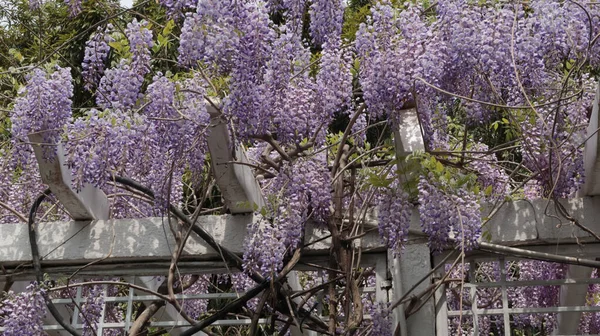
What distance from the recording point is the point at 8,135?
4.20 m

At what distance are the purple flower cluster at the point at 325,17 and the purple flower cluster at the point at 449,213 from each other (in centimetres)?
73

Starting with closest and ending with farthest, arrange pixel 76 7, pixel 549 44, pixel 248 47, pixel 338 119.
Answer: pixel 248 47
pixel 549 44
pixel 76 7
pixel 338 119

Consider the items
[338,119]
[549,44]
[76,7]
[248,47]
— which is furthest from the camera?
[338,119]

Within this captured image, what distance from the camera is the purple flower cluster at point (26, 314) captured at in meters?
3.99

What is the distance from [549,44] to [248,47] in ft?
3.93

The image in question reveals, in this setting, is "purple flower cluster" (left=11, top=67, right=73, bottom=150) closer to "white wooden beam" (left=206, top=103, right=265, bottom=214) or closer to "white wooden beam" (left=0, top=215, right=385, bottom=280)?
"white wooden beam" (left=0, top=215, right=385, bottom=280)

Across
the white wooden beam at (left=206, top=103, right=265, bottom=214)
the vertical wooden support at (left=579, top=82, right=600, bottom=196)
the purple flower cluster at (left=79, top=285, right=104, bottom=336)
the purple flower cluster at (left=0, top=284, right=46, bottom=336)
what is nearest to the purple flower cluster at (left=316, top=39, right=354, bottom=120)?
the white wooden beam at (left=206, top=103, right=265, bottom=214)

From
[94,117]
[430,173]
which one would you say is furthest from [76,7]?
[430,173]

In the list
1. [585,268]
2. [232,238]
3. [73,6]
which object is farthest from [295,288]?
[73,6]

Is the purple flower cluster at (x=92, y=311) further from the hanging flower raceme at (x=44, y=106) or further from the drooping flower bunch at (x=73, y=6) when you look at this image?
the drooping flower bunch at (x=73, y=6)

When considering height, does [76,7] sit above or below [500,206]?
above

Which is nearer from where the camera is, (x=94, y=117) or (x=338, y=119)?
(x=94, y=117)

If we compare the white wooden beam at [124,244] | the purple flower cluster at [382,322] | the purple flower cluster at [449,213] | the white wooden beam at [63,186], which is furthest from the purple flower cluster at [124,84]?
the purple flower cluster at [382,322]

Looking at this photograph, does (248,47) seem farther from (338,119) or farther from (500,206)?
(338,119)
